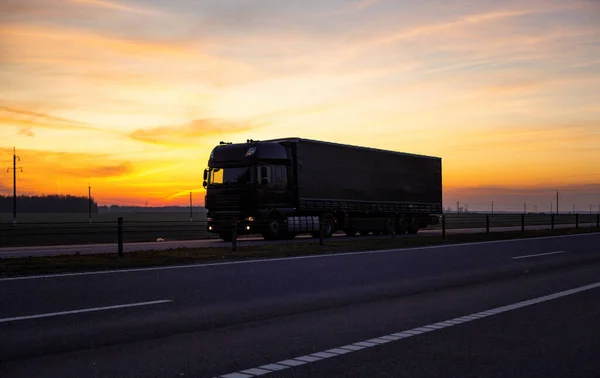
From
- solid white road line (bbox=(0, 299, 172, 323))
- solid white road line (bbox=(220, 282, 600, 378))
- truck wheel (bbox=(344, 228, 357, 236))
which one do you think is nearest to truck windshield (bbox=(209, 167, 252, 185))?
truck wheel (bbox=(344, 228, 357, 236))

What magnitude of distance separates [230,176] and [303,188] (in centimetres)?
370

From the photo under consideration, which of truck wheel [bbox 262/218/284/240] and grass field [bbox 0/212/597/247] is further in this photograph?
truck wheel [bbox 262/218/284/240]

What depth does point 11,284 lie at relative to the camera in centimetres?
1125

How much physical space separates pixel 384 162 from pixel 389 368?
Answer: 3198 cm

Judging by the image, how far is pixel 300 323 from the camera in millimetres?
7926

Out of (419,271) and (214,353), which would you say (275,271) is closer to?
(419,271)

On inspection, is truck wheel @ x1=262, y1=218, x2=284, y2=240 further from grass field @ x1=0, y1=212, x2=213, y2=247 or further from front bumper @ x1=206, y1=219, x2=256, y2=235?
grass field @ x1=0, y1=212, x2=213, y2=247

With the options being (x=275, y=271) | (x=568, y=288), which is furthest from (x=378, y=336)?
(x=275, y=271)

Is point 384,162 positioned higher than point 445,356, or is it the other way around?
point 384,162

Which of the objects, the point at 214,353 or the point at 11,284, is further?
the point at 11,284

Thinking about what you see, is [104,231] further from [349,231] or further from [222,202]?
[349,231]

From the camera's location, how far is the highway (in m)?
5.74

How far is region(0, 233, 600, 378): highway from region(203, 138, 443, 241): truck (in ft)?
51.0

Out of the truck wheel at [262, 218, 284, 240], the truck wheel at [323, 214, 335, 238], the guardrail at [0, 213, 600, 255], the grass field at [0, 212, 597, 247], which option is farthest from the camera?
the truck wheel at [323, 214, 335, 238]
